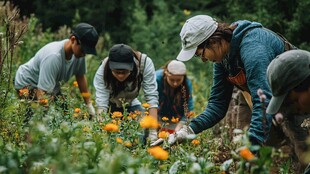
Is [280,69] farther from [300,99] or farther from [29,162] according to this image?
[29,162]

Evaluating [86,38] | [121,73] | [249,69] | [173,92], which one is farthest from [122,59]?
[249,69]

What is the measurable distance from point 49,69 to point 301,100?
284 centimetres

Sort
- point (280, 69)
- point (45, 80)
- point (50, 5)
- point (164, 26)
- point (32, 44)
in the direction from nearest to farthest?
point (280, 69), point (45, 80), point (32, 44), point (164, 26), point (50, 5)

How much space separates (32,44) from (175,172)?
568cm

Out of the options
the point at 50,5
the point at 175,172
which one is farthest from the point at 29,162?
the point at 50,5

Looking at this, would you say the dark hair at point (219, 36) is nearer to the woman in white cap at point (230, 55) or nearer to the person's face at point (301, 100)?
the woman in white cap at point (230, 55)

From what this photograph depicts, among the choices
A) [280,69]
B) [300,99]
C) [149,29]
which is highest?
[280,69]

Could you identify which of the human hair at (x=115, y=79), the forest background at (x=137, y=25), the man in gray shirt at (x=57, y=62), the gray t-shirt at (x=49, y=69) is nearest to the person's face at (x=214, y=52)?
the forest background at (x=137, y=25)

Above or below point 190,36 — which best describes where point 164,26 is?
below

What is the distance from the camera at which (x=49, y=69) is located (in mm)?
4812

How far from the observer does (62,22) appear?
1269cm

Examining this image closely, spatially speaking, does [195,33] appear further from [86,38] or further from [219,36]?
[86,38]

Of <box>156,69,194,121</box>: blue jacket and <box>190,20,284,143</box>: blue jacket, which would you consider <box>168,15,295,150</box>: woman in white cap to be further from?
<box>156,69,194,121</box>: blue jacket

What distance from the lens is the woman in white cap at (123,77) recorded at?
4.64m
